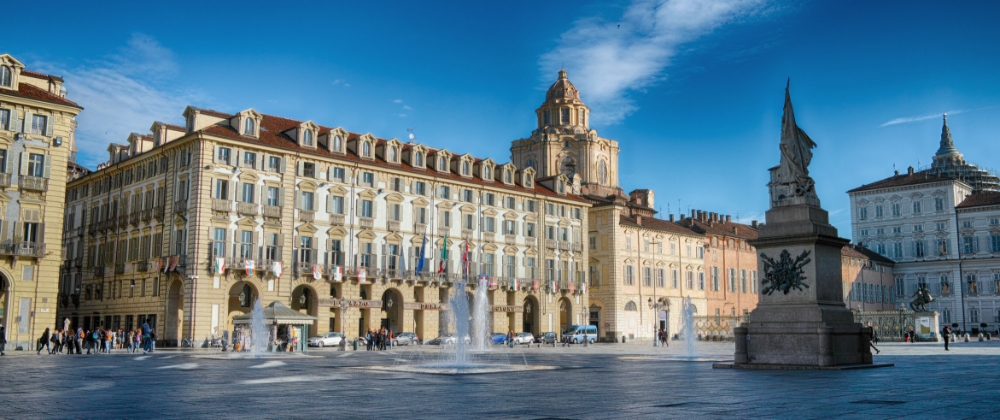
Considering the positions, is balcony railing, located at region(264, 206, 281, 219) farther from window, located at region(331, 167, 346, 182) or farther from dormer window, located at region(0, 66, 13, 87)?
dormer window, located at region(0, 66, 13, 87)

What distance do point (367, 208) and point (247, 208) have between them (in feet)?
29.7

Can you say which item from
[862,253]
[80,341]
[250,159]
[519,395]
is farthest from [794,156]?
[862,253]

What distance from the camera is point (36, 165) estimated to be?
48.2 metres

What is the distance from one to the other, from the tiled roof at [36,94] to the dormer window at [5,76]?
0.69m

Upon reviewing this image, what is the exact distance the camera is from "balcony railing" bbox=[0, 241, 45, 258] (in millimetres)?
46438

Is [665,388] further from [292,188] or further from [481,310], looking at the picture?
[481,310]

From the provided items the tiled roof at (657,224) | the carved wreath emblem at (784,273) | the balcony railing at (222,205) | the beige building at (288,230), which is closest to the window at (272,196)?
the beige building at (288,230)

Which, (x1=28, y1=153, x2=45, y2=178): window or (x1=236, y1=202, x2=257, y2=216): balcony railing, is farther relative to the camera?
(x1=236, y1=202, x2=257, y2=216): balcony railing

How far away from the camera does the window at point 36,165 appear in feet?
157

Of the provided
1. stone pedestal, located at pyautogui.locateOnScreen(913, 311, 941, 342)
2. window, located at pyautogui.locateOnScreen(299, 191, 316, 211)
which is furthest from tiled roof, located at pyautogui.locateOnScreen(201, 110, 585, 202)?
stone pedestal, located at pyautogui.locateOnScreen(913, 311, 941, 342)

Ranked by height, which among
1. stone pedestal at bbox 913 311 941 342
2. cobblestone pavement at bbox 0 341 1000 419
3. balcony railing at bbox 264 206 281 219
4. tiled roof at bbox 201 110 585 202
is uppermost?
tiled roof at bbox 201 110 585 202

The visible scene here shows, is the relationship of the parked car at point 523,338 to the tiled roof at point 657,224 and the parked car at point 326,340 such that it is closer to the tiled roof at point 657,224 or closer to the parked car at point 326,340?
the parked car at point 326,340

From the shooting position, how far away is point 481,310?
68375mm

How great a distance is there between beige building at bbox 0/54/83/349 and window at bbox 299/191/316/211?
15351 mm
